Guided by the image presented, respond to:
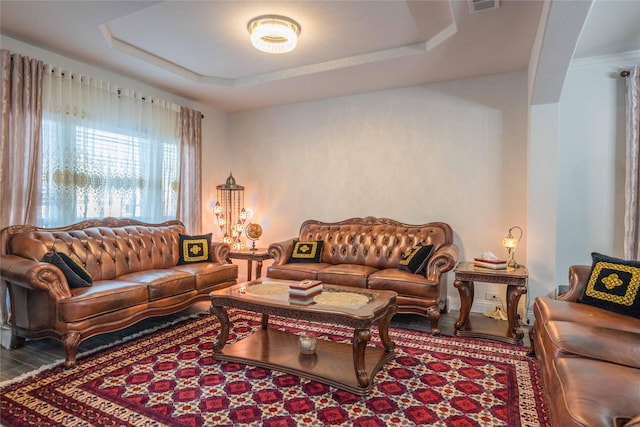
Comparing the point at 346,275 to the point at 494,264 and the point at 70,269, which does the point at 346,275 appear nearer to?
the point at 494,264

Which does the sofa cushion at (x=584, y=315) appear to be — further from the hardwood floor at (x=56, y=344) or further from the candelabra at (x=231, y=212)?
the candelabra at (x=231, y=212)

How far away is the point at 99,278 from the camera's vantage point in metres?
3.46

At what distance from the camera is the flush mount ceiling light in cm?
294

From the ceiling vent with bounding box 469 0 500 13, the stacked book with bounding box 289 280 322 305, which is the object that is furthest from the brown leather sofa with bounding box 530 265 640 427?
the ceiling vent with bounding box 469 0 500 13

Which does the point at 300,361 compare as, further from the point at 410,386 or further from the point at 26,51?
the point at 26,51

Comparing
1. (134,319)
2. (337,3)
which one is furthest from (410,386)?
(337,3)

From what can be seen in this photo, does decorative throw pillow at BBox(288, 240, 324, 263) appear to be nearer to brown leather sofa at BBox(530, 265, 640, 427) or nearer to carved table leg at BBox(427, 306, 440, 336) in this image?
carved table leg at BBox(427, 306, 440, 336)

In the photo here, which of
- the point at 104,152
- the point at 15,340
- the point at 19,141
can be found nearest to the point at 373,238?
the point at 104,152

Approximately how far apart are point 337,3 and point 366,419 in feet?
9.30

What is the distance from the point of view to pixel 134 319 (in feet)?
10.2

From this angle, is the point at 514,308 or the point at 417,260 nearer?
the point at 514,308

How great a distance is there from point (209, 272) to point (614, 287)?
3.47 metres

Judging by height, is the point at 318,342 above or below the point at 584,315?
below

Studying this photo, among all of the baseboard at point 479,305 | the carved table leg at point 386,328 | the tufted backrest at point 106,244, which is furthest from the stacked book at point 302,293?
the baseboard at point 479,305
